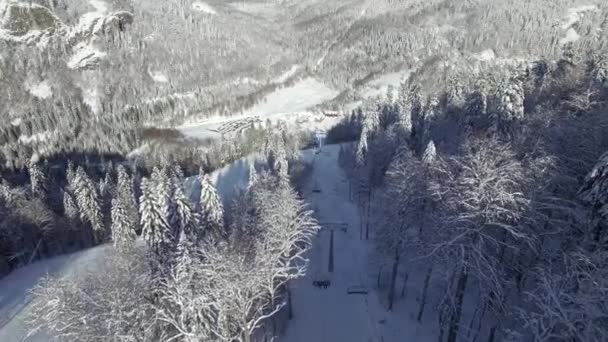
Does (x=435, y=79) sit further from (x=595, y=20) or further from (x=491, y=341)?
(x=491, y=341)

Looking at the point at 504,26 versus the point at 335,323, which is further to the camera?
the point at 504,26

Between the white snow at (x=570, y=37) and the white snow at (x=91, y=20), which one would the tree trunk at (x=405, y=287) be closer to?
the white snow at (x=570, y=37)

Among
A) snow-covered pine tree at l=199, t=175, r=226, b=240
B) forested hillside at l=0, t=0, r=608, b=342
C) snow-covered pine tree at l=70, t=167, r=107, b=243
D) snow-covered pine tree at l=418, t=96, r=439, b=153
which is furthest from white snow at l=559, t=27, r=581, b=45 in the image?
snow-covered pine tree at l=70, t=167, r=107, b=243

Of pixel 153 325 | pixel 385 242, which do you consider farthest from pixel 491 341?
pixel 153 325

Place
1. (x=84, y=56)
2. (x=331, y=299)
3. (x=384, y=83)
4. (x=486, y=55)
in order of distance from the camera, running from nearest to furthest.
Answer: (x=331, y=299)
(x=486, y=55)
(x=384, y=83)
(x=84, y=56)

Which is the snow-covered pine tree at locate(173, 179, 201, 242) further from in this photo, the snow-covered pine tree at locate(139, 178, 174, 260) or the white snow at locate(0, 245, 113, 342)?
the white snow at locate(0, 245, 113, 342)

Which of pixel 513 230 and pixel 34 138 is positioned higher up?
pixel 513 230

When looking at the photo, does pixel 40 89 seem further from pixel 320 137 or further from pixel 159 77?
pixel 320 137

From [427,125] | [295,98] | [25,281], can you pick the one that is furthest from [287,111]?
[25,281]
